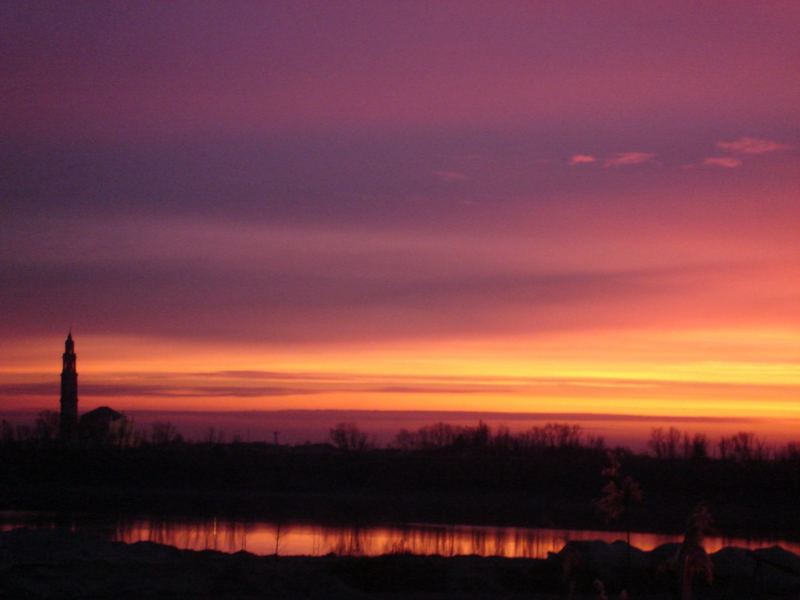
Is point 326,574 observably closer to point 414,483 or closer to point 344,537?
point 344,537

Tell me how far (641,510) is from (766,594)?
97.9 ft

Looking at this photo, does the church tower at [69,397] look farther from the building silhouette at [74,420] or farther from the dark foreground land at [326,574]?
the dark foreground land at [326,574]

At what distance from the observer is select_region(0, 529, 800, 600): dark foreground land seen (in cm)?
1916

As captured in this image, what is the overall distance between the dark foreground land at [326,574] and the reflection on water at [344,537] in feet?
16.6

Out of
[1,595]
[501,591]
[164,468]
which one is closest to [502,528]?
[501,591]

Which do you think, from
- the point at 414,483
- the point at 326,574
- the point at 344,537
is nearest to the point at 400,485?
the point at 414,483

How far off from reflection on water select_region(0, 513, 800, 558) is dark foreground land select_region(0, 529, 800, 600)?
5054 mm

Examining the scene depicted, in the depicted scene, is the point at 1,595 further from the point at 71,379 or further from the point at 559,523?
the point at 71,379

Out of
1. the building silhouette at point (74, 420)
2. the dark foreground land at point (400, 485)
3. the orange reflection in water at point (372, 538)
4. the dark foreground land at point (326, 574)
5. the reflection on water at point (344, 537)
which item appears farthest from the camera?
the building silhouette at point (74, 420)

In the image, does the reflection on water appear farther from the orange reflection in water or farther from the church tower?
the church tower

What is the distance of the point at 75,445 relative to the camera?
86.8 m

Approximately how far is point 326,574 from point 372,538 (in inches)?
481

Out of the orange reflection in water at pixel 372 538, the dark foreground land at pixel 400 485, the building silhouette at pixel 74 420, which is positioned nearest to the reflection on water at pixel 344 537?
the orange reflection in water at pixel 372 538

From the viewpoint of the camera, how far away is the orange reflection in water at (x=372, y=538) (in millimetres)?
29406
